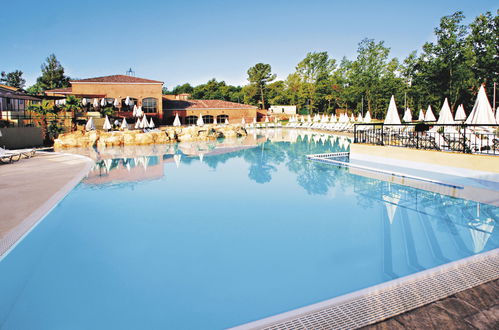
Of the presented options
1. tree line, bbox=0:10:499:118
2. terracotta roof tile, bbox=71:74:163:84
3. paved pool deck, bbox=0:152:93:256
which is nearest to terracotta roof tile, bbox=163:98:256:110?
terracotta roof tile, bbox=71:74:163:84

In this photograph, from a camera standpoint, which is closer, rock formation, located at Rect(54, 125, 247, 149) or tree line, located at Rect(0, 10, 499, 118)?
rock formation, located at Rect(54, 125, 247, 149)

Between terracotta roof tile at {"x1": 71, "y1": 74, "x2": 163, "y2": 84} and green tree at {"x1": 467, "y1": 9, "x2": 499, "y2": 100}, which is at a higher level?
green tree at {"x1": 467, "y1": 9, "x2": 499, "y2": 100}

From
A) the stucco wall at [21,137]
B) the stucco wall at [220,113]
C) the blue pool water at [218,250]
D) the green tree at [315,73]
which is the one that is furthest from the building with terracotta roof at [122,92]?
the green tree at [315,73]

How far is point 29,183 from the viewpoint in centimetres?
885

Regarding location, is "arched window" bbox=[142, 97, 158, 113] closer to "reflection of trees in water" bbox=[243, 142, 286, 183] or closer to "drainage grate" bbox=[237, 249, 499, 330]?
"reflection of trees in water" bbox=[243, 142, 286, 183]

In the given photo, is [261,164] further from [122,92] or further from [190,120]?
[190,120]

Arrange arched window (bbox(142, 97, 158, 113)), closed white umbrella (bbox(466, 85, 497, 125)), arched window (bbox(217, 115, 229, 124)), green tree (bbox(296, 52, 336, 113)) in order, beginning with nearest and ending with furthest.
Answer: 1. closed white umbrella (bbox(466, 85, 497, 125))
2. arched window (bbox(142, 97, 158, 113))
3. arched window (bbox(217, 115, 229, 124))
4. green tree (bbox(296, 52, 336, 113))

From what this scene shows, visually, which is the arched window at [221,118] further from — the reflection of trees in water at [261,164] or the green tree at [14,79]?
the green tree at [14,79]

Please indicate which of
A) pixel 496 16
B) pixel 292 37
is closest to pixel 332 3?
pixel 292 37

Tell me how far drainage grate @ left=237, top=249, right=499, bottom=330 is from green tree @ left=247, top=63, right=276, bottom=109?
61636 mm

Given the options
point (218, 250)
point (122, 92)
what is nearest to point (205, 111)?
point (122, 92)

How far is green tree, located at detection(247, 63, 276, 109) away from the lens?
64.0 metres

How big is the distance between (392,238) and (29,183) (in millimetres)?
9610

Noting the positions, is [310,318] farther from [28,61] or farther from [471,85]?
[28,61]
